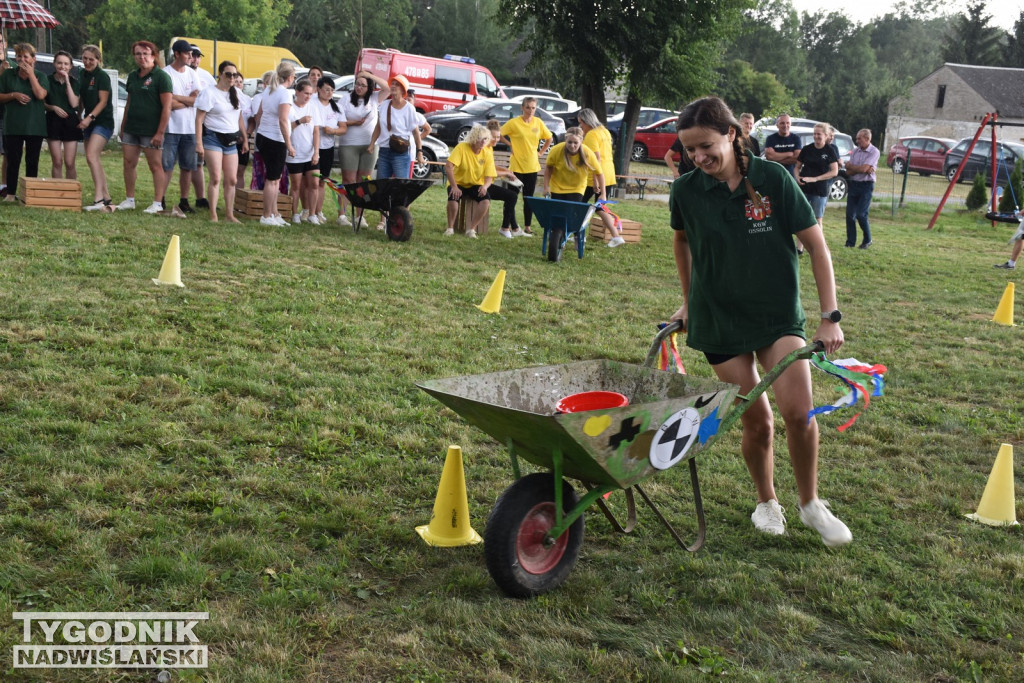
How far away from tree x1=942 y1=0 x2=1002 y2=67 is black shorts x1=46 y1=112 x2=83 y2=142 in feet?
247

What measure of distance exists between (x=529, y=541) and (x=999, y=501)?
240 centimetres

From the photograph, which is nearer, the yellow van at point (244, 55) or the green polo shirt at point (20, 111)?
the green polo shirt at point (20, 111)

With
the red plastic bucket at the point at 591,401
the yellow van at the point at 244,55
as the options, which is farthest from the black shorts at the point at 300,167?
the yellow van at the point at 244,55

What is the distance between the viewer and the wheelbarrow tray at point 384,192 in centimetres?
1077

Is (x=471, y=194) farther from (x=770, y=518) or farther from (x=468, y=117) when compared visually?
(x=468, y=117)

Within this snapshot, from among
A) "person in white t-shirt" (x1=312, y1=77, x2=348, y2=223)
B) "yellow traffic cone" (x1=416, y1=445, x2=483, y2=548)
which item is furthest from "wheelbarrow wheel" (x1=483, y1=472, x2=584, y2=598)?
"person in white t-shirt" (x1=312, y1=77, x2=348, y2=223)

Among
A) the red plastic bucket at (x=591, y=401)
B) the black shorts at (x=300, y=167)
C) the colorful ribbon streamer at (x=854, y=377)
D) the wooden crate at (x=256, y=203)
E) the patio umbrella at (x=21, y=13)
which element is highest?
the patio umbrella at (x=21, y=13)

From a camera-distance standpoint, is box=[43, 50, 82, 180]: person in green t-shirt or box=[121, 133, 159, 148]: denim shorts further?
box=[43, 50, 82, 180]: person in green t-shirt

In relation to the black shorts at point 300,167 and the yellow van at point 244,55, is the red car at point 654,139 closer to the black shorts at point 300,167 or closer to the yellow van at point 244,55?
the yellow van at point 244,55

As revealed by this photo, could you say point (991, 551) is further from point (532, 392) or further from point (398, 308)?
point (398, 308)

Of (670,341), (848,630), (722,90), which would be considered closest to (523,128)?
(670,341)

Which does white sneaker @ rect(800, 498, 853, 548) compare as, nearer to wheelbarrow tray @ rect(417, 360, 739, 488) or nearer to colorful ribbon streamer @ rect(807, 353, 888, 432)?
colorful ribbon streamer @ rect(807, 353, 888, 432)

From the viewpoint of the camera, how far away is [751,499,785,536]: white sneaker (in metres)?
4.07

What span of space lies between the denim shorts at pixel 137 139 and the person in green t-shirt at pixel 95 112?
45 centimetres
